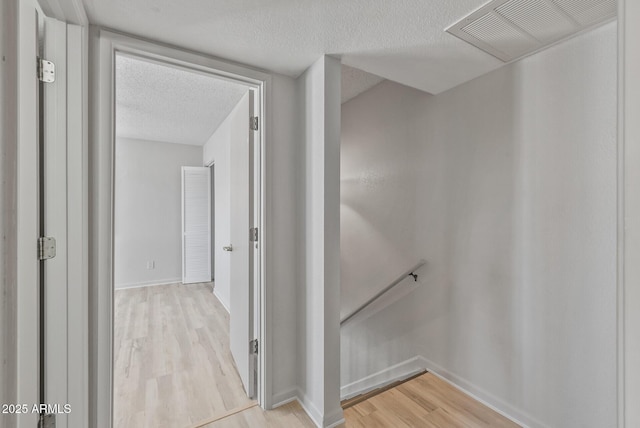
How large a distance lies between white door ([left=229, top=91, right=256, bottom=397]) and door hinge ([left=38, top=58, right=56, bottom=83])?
0.94m

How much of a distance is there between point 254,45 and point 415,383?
248cm

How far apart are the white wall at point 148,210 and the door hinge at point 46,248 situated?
12.1 ft

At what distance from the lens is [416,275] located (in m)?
2.41

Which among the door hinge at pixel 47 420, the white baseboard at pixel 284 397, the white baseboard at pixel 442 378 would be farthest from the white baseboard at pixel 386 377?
the door hinge at pixel 47 420

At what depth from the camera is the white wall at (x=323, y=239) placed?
5.37ft

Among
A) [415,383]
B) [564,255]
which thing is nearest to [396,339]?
[415,383]

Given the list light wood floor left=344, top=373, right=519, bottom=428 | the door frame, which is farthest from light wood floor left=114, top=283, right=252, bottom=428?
light wood floor left=344, top=373, right=519, bottom=428

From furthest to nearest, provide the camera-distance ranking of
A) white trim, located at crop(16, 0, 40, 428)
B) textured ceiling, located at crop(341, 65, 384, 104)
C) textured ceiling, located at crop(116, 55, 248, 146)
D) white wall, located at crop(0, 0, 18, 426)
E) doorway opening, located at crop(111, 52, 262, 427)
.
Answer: textured ceiling, located at crop(341, 65, 384, 104) < textured ceiling, located at crop(116, 55, 248, 146) < doorway opening, located at crop(111, 52, 262, 427) < white trim, located at crop(16, 0, 40, 428) < white wall, located at crop(0, 0, 18, 426)

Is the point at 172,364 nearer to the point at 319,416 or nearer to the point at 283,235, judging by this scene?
the point at 319,416

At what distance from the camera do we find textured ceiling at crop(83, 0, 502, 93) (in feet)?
4.07

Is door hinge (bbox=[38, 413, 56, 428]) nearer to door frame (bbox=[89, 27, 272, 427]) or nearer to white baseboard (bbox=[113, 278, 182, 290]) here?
door frame (bbox=[89, 27, 272, 427])

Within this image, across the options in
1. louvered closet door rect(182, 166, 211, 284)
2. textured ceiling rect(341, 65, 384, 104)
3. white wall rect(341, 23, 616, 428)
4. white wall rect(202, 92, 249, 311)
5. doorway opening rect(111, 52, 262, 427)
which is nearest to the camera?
white wall rect(341, 23, 616, 428)

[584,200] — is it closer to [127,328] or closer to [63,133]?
[63,133]

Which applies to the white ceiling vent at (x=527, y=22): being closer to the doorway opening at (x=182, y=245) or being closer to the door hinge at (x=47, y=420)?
the doorway opening at (x=182, y=245)
